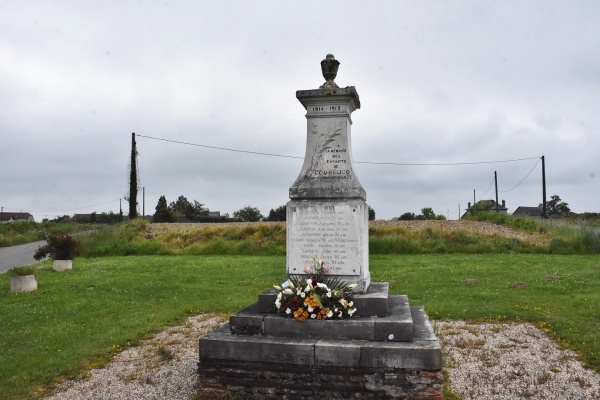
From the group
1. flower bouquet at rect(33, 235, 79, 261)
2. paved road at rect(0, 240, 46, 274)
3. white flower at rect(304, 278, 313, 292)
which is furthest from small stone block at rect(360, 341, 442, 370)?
paved road at rect(0, 240, 46, 274)

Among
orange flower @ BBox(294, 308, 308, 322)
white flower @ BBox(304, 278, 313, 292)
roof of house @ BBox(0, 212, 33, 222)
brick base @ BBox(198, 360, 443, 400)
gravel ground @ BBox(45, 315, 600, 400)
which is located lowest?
gravel ground @ BBox(45, 315, 600, 400)

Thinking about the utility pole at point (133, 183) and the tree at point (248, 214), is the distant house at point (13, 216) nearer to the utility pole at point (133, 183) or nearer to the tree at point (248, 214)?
the tree at point (248, 214)

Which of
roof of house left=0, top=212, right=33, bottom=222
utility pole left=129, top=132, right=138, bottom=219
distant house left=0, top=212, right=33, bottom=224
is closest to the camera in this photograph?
utility pole left=129, top=132, right=138, bottom=219

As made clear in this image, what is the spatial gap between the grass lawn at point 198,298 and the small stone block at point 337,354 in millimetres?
3410

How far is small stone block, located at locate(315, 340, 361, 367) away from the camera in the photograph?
18.6 ft

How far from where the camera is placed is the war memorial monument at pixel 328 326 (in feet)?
18.4

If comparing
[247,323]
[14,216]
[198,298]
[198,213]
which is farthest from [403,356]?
[14,216]

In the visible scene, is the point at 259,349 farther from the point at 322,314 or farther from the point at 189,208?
the point at 189,208

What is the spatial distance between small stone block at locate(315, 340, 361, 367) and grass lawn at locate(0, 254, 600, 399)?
3410mm

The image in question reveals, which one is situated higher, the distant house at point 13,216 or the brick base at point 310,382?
the distant house at point 13,216

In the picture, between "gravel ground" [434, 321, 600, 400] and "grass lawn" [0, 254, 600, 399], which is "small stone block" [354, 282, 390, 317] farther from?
"grass lawn" [0, 254, 600, 399]

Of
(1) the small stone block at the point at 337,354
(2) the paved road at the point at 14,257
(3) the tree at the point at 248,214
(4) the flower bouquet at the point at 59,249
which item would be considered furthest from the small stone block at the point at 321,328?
(3) the tree at the point at 248,214

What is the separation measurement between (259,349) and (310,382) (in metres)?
0.67

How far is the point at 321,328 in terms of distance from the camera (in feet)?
20.1
